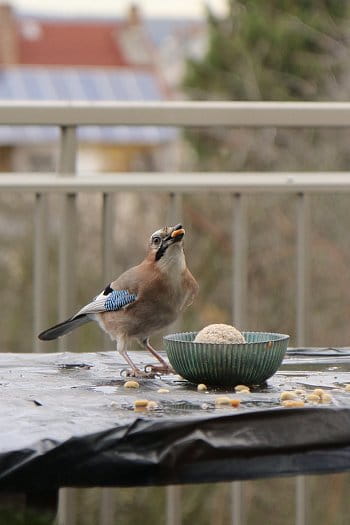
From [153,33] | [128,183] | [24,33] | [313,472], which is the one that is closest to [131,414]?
[313,472]

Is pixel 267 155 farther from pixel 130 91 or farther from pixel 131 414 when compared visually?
pixel 130 91

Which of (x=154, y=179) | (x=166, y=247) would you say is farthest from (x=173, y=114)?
(x=166, y=247)

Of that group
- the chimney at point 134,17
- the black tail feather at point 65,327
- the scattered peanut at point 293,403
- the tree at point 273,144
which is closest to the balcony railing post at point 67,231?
the black tail feather at point 65,327

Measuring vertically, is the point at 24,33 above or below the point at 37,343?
above

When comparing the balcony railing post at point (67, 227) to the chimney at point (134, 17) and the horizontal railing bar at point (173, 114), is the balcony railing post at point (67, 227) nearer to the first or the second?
the horizontal railing bar at point (173, 114)

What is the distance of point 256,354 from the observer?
215cm

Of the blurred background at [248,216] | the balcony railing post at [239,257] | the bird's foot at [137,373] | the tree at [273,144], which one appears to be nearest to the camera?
the bird's foot at [137,373]

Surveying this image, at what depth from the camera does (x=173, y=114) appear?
354cm

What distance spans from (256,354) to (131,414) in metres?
0.37

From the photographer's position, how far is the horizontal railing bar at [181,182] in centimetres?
344

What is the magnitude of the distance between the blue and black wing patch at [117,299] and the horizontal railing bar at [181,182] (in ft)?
2.92

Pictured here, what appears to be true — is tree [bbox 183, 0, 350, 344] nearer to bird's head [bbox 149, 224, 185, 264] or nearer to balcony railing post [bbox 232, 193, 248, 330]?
balcony railing post [bbox 232, 193, 248, 330]

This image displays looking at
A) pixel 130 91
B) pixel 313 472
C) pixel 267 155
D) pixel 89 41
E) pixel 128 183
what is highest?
pixel 89 41

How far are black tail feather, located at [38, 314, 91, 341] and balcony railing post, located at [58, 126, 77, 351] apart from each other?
679mm
